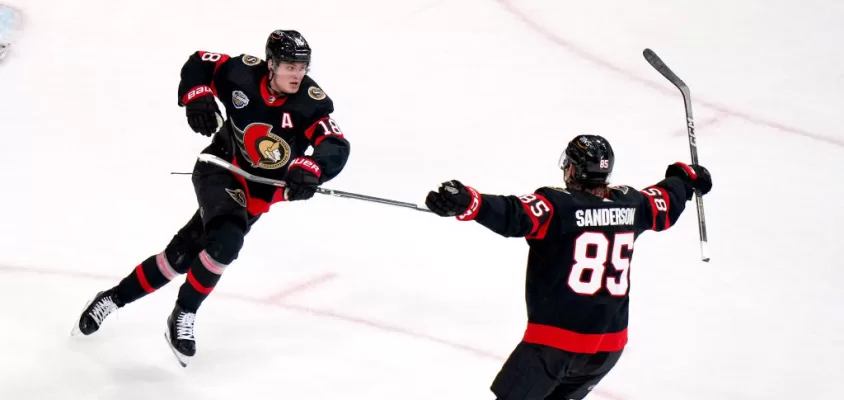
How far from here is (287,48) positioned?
14.8ft

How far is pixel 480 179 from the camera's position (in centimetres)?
673

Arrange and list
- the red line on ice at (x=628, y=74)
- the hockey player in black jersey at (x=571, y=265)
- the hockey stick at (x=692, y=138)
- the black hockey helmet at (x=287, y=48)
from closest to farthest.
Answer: the hockey player in black jersey at (x=571, y=265)
the black hockey helmet at (x=287, y=48)
the hockey stick at (x=692, y=138)
the red line on ice at (x=628, y=74)

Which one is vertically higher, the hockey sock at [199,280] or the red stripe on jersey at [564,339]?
the red stripe on jersey at [564,339]

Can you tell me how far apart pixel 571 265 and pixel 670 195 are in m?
0.65

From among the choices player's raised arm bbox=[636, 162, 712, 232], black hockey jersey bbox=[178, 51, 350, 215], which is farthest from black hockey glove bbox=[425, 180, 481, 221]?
black hockey jersey bbox=[178, 51, 350, 215]

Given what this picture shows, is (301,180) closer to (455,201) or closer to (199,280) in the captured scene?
(199,280)

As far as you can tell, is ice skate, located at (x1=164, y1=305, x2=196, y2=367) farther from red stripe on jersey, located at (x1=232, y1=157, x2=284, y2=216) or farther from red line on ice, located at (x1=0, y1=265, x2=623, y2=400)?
red line on ice, located at (x1=0, y1=265, x2=623, y2=400)

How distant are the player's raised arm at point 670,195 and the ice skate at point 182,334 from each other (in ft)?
6.30

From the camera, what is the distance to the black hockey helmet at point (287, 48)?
14.8 ft

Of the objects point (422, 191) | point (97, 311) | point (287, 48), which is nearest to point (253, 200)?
point (287, 48)

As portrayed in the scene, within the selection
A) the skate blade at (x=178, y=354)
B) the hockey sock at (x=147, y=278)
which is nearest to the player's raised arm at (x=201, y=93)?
the hockey sock at (x=147, y=278)

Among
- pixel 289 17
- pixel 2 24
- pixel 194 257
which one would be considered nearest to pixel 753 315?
pixel 194 257

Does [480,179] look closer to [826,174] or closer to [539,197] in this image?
[826,174]

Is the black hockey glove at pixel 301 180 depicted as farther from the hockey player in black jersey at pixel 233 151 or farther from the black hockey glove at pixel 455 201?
the black hockey glove at pixel 455 201
